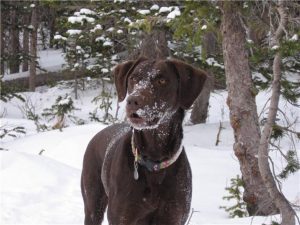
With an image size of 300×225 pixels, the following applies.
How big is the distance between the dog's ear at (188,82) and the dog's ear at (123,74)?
310 millimetres

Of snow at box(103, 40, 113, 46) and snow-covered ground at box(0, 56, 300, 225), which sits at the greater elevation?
snow at box(103, 40, 113, 46)

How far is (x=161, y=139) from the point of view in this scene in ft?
11.9

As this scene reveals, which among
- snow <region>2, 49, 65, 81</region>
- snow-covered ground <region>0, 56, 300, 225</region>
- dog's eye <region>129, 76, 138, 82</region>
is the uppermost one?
dog's eye <region>129, 76, 138, 82</region>

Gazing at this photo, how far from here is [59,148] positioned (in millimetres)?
9781

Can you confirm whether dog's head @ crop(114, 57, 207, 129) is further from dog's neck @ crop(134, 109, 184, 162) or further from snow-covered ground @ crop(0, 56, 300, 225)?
snow-covered ground @ crop(0, 56, 300, 225)

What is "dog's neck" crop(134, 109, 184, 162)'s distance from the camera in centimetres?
363

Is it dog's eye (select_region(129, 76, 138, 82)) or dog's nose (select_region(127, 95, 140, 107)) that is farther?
dog's eye (select_region(129, 76, 138, 82))

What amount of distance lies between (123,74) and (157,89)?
0.43 metres

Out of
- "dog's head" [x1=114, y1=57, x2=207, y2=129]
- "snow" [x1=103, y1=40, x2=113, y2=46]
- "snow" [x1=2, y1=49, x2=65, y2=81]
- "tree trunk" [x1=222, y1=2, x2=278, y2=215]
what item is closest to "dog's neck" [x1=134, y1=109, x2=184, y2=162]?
"dog's head" [x1=114, y1=57, x2=207, y2=129]

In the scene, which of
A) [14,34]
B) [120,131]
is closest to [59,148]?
[120,131]

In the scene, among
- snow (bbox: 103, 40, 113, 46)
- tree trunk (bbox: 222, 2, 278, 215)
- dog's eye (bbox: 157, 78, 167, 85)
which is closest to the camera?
dog's eye (bbox: 157, 78, 167, 85)

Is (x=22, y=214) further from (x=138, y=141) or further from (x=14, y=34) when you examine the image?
(x=14, y=34)

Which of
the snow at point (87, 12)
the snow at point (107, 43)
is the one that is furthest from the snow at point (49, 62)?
the snow at point (87, 12)

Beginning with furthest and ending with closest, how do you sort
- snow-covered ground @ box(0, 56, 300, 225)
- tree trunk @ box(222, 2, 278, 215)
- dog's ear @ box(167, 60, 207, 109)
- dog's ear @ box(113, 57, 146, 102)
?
tree trunk @ box(222, 2, 278, 215), snow-covered ground @ box(0, 56, 300, 225), dog's ear @ box(113, 57, 146, 102), dog's ear @ box(167, 60, 207, 109)
